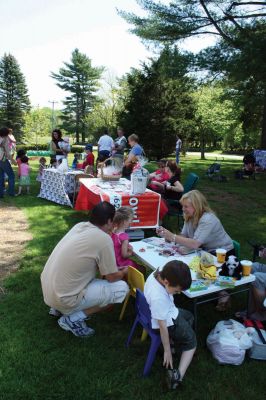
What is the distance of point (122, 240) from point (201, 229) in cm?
78

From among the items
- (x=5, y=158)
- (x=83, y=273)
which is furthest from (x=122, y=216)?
(x=5, y=158)

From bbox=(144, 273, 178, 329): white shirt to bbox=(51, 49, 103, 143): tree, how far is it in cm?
4985

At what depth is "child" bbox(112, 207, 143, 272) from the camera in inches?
140

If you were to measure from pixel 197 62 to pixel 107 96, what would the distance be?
84.6 ft

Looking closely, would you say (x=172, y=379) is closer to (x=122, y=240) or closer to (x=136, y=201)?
(x=122, y=240)

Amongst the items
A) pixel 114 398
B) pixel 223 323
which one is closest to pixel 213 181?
pixel 223 323

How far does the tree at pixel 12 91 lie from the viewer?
43069 millimetres

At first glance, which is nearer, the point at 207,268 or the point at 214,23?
the point at 207,268

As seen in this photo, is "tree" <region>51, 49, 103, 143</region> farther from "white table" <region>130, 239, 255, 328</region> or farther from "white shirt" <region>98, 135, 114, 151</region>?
"white table" <region>130, 239, 255, 328</region>

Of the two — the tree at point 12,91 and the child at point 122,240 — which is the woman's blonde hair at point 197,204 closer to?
the child at point 122,240

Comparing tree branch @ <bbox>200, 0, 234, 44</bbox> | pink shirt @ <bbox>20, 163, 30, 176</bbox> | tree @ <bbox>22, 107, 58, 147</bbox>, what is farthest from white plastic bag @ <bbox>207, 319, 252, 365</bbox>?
tree @ <bbox>22, 107, 58, 147</bbox>

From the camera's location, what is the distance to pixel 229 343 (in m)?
2.87

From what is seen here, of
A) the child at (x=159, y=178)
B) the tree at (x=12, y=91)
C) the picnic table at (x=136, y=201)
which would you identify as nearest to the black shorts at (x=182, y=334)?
the picnic table at (x=136, y=201)

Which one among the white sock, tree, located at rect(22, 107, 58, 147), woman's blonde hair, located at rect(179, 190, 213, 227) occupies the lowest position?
the white sock
